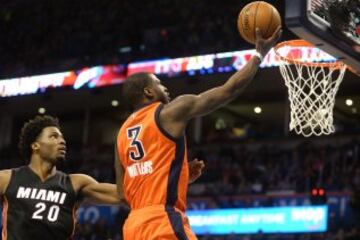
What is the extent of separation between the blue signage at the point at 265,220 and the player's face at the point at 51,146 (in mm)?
11103

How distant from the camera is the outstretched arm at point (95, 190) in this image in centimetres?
442

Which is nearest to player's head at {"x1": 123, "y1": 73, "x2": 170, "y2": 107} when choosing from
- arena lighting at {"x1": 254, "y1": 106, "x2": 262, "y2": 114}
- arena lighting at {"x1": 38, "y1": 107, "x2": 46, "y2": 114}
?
arena lighting at {"x1": 254, "y1": 106, "x2": 262, "y2": 114}

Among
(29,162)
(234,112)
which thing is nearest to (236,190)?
(234,112)

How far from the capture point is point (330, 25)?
591 cm

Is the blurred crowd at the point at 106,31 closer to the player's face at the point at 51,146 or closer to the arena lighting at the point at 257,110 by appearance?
the arena lighting at the point at 257,110

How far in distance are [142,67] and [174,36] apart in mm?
1490

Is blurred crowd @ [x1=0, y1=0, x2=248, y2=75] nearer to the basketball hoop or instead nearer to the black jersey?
the basketball hoop

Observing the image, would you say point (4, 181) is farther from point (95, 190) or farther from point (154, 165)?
point (154, 165)

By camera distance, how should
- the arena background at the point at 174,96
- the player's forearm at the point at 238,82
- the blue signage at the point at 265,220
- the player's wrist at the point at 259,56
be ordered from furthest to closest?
the arena background at the point at 174,96, the blue signage at the point at 265,220, the player's wrist at the point at 259,56, the player's forearm at the point at 238,82

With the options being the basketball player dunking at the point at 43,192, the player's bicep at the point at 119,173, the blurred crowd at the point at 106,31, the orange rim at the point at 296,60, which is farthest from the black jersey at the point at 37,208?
the blurred crowd at the point at 106,31

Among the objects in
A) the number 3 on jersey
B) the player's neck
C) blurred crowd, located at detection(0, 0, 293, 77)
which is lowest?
the player's neck

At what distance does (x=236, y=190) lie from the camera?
1706 centimetres

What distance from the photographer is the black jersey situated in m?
4.30

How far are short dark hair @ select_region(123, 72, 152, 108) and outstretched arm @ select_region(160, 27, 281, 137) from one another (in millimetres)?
183
